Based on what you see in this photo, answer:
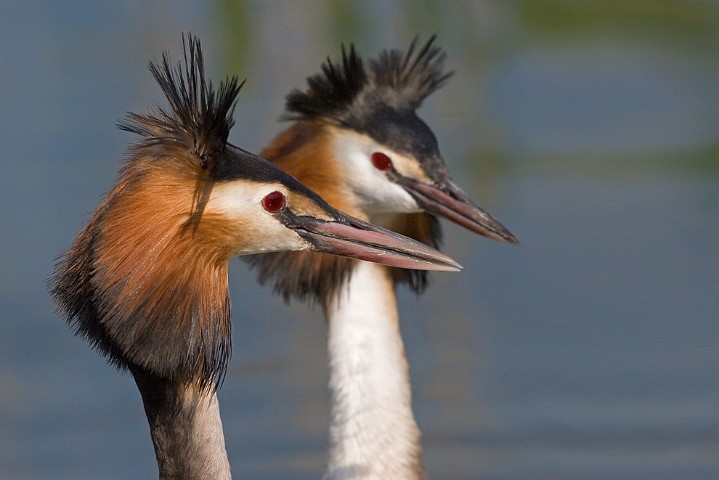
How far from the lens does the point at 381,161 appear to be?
23.6 feet

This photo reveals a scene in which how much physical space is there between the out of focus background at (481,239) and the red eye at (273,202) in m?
3.32

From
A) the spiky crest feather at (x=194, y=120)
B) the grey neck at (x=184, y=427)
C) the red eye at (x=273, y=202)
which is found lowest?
Result: the grey neck at (x=184, y=427)

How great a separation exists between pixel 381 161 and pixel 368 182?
110mm

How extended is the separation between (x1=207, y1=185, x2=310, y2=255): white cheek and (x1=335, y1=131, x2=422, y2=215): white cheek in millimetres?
1470

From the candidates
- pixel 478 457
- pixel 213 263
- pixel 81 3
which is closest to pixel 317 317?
pixel 478 457

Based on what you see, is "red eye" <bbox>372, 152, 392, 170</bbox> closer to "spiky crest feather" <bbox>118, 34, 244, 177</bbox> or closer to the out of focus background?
"spiky crest feather" <bbox>118, 34, 244, 177</bbox>

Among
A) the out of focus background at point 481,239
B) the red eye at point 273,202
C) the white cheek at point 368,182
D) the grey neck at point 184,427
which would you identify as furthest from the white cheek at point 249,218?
the out of focus background at point 481,239

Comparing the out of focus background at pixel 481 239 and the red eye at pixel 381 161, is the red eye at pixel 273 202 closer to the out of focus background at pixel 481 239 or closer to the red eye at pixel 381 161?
the red eye at pixel 381 161

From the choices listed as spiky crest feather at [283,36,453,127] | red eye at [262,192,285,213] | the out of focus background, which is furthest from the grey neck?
the out of focus background

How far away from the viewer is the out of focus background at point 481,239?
893 centimetres

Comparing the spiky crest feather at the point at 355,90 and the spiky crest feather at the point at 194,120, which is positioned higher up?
the spiky crest feather at the point at 355,90

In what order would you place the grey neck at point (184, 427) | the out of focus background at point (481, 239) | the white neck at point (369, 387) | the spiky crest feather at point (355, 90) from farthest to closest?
1. the out of focus background at point (481, 239)
2. the spiky crest feather at point (355, 90)
3. the white neck at point (369, 387)
4. the grey neck at point (184, 427)

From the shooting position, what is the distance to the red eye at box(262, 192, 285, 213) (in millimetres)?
5629

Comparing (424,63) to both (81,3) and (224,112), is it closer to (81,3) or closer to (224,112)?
(224,112)
